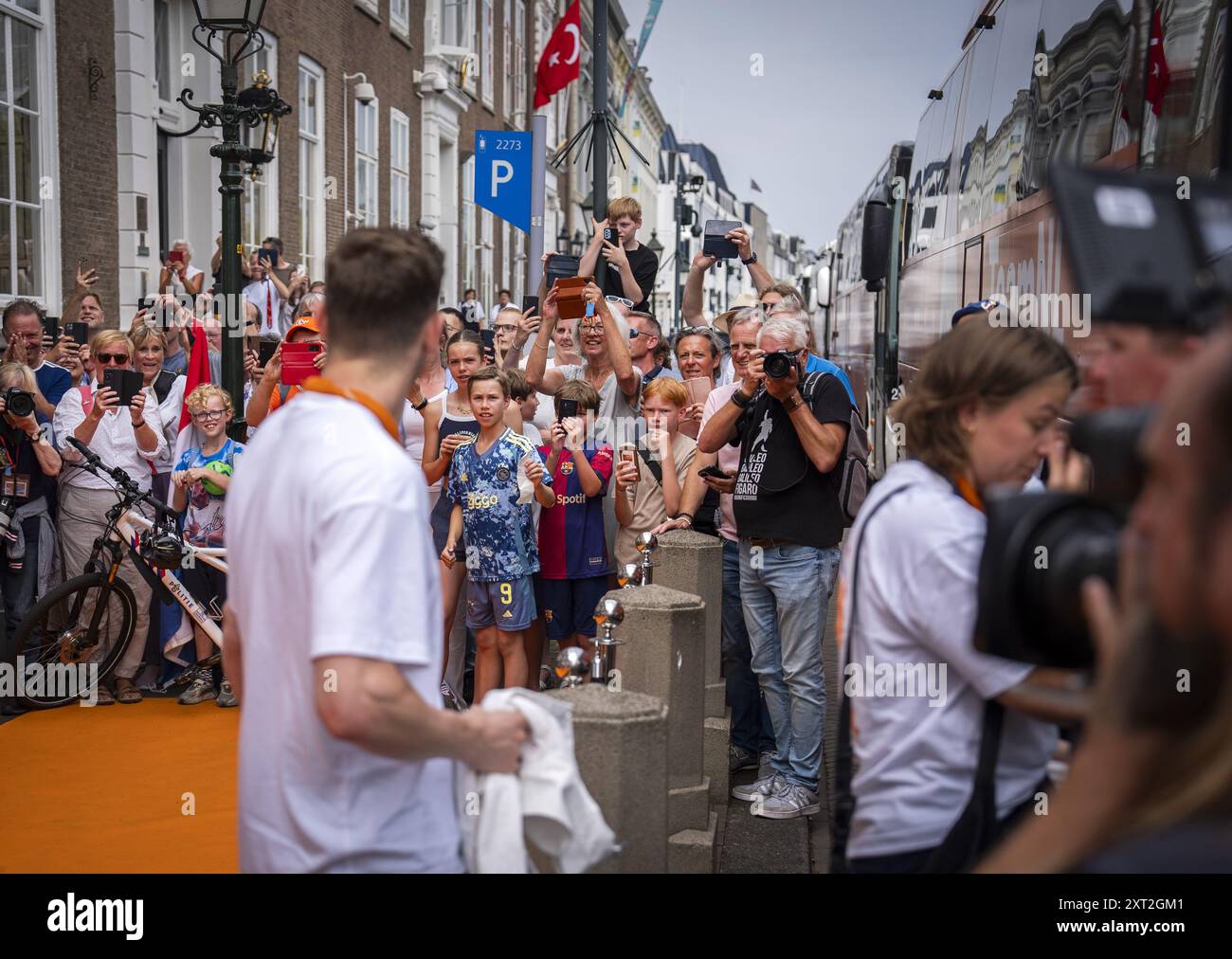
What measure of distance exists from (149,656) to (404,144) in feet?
59.9

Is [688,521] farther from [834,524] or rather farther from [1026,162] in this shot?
[1026,162]

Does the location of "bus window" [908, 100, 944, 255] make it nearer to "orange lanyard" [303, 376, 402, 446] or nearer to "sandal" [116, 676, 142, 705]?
"sandal" [116, 676, 142, 705]

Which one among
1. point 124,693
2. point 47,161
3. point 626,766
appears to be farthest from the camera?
point 47,161

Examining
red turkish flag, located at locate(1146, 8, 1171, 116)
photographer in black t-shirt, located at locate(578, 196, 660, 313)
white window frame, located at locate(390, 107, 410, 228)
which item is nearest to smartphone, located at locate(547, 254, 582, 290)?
photographer in black t-shirt, located at locate(578, 196, 660, 313)

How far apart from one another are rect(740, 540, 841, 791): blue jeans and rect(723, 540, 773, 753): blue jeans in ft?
1.87

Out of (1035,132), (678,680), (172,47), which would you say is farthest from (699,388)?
(172,47)

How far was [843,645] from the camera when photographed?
2619 mm

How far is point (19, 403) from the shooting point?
283 inches

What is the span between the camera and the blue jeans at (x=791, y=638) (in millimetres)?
5684

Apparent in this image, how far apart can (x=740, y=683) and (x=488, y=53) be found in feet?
89.3

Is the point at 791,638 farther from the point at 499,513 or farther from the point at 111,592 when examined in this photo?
the point at 111,592

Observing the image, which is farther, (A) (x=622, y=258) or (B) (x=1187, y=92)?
(A) (x=622, y=258)
